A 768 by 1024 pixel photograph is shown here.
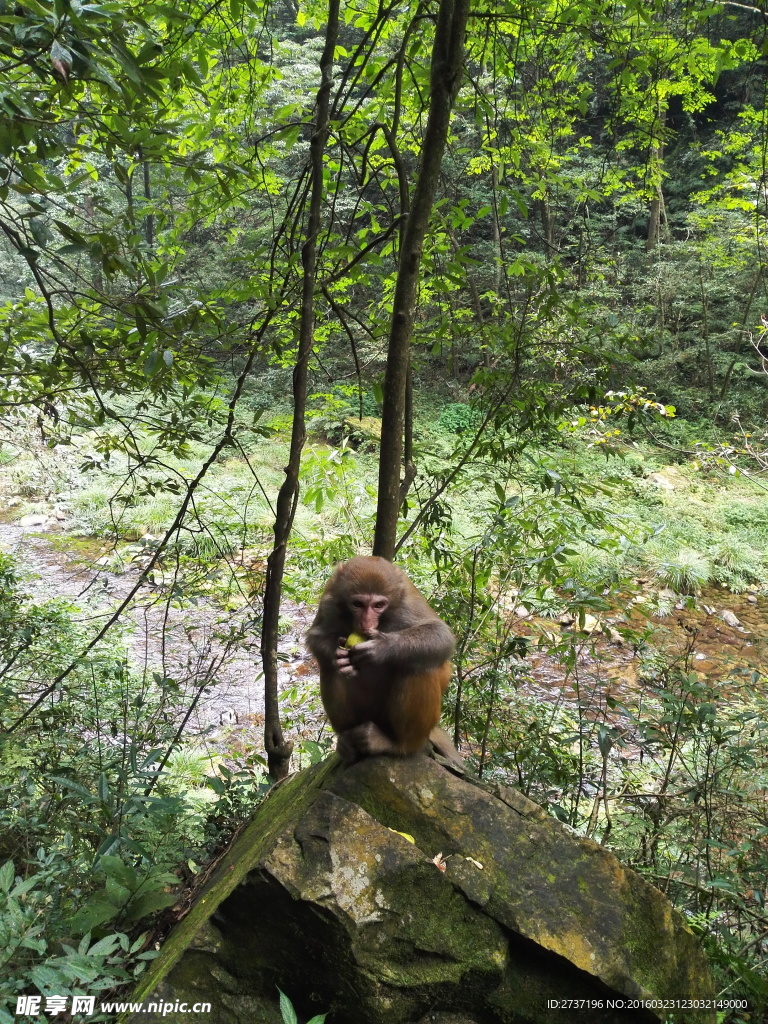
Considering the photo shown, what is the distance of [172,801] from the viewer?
10.6 feet

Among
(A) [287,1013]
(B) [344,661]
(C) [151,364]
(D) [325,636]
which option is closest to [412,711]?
(B) [344,661]

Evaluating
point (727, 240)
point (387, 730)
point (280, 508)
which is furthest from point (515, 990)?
point (727, 240)

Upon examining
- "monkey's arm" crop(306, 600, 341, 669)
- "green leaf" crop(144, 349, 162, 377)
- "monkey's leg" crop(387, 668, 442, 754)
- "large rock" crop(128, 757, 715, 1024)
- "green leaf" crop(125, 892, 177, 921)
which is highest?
"green leaf" crop(144, 349, 162, 377)

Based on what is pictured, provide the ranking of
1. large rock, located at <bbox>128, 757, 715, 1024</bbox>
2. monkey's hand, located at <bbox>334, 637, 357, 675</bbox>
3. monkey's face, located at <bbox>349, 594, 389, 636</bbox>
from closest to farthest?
Result: large rock, located at <bbox>128, 757, 715, 1024</bbox>
monkey's hand, located at <bbox>334, 637, 357, 675</bbox>
monkey's face, located at <bbox>349, 594, 389, 636</bbox>

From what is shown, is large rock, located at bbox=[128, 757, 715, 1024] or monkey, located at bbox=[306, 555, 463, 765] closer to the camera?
large rock, located at bbox=[128, 757, 715, 1024]

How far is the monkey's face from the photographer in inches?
131

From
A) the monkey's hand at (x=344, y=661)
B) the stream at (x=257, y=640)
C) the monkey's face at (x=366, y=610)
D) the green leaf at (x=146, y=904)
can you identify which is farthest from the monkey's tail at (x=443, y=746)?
the stream at (x=257, y=640)

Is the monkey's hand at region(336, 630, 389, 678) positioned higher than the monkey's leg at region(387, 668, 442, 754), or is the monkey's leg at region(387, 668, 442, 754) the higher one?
the monkey's hand at region(336, 630, 389, 678)

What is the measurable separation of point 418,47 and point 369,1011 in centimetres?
537

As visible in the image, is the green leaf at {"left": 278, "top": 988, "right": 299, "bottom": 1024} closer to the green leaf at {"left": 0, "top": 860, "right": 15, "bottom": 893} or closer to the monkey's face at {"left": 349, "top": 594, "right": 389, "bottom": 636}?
the green leaf at {"left": 0, "top": 860, "right": 15, "bottom": 893}

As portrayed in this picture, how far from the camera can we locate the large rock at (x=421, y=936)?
8.30 ft

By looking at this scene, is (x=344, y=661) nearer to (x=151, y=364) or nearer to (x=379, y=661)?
(x=379, y=661)

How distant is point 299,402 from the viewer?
4.13 m

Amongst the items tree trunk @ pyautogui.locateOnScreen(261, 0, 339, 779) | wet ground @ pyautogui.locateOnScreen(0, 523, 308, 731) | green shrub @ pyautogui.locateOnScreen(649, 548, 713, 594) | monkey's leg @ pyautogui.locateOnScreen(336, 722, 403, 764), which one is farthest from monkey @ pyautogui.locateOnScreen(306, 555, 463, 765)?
green shrub @ pyautogui.locateOnScreen(649, 548, 713, 594)
